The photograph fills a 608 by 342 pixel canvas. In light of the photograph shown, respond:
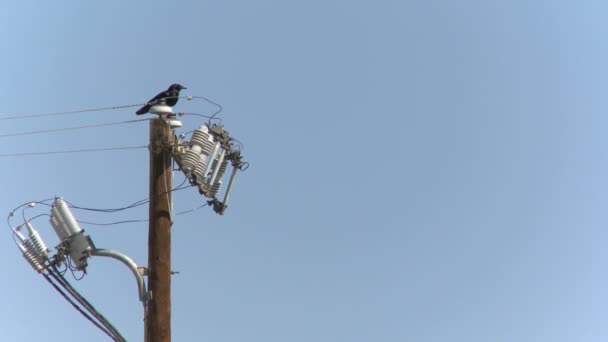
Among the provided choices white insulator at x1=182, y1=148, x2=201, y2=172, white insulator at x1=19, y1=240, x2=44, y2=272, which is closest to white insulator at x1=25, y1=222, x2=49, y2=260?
white insulator at x1=19, y1=240, x2=44, y2=272

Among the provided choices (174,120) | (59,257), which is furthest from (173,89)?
(59,257)

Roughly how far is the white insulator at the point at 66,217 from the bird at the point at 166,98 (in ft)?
4.55

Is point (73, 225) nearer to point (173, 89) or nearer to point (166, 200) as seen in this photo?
point (166, 200)

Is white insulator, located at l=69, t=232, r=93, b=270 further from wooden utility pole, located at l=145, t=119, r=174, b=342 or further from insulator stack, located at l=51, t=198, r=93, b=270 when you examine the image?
wooden utility pole, located at l=145, t=119, r=174, b=342

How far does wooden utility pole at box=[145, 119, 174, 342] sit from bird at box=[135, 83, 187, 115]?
0.34 m

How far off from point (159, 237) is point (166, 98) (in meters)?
1.68

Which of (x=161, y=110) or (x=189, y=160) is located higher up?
(x=161, y=110)

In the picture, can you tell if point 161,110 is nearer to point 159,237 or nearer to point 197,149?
point 197,149

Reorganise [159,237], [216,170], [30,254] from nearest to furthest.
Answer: [159,237]
[30,254]
[216,170]

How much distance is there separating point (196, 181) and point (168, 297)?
1.48 metres

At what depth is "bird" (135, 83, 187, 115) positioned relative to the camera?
12.5 m

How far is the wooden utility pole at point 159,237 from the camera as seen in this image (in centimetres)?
1168

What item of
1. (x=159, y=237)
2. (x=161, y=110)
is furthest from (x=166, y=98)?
(x=159, y=237)

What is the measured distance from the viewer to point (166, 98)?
1259cm
